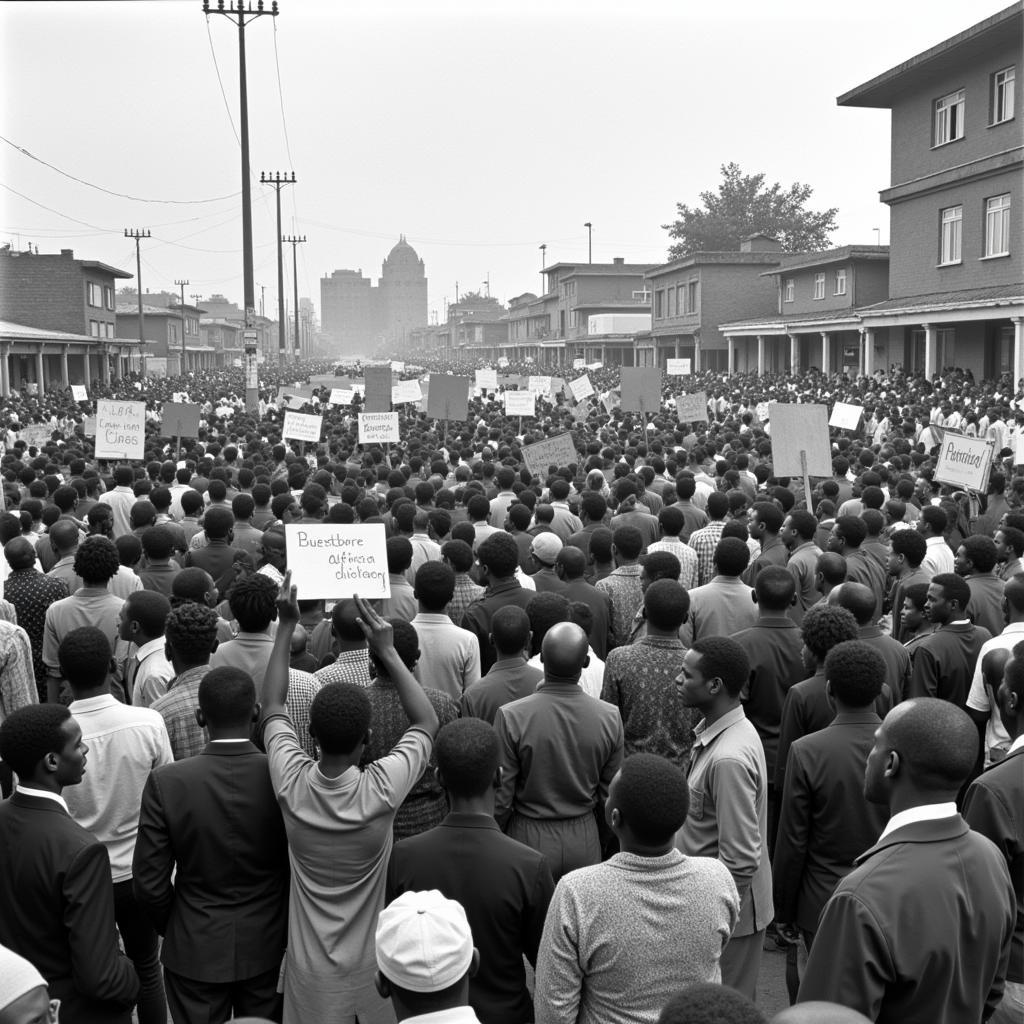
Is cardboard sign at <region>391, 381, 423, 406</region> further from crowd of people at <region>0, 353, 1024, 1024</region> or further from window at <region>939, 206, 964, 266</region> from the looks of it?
crowd of people at <region>0, 353, 1024, 1024</region>

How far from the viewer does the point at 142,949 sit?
14.6 feet

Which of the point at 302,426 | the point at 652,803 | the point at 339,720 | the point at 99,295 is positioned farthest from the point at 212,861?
the point at 99,295

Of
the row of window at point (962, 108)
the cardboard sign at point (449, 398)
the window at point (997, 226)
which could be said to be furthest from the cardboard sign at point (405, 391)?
the row of window at point (962, 108)

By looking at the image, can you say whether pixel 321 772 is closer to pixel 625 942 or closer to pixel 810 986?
pixel 625 942

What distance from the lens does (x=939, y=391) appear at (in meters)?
26.8

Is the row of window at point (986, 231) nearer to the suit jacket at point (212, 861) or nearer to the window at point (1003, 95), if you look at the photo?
the window at point (1003, 95)

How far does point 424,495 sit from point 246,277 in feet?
80.5

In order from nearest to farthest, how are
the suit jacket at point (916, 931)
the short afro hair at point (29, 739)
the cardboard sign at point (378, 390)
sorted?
1. the suit jacket at point (916, 931)
2. the short afro hair at point (29, 739)
3. the cardboard sign at point (378, 390)

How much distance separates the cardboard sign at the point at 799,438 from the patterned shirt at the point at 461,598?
420cm

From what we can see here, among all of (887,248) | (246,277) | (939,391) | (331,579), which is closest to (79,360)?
(246,277)

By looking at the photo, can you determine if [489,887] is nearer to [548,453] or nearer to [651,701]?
[651,701]

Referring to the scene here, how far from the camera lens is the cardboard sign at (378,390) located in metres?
22.9

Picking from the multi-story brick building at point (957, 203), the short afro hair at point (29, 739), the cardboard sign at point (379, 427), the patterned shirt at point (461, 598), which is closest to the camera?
the short afro hair at point (29, 739)

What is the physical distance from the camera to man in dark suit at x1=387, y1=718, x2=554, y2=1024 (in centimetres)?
360
